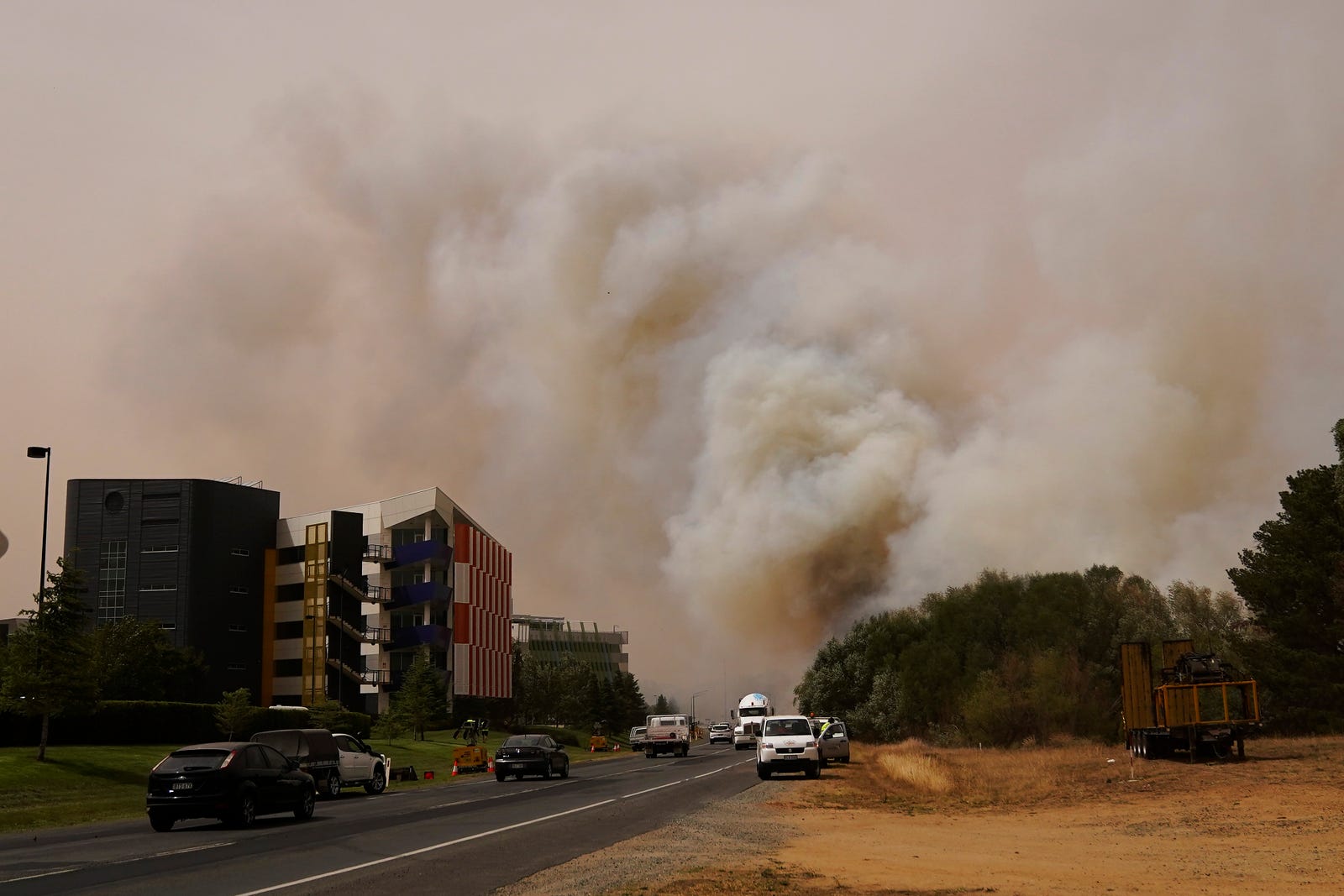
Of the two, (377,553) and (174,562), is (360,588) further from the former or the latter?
(174,562)

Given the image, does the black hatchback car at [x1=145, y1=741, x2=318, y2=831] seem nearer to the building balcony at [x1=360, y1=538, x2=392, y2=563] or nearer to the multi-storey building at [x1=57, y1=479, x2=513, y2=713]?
the multi-storey building at [x1=57, y1=479, x2=513, y2=713]

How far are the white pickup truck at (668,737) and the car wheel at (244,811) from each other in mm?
47125

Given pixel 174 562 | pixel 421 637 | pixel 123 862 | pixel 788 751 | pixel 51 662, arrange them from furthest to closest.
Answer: pixel 421 637
pixel 174 562
pixel 51 662
pixel 788 751
pixel 123 862

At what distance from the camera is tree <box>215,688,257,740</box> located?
65750mm

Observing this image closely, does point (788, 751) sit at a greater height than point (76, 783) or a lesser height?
greater

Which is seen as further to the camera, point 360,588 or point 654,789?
point 360,588

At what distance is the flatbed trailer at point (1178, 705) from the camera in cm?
3750

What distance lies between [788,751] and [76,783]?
993 inches

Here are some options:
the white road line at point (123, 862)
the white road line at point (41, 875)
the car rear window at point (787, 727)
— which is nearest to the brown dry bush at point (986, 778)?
the car rear window at point (787, 727)

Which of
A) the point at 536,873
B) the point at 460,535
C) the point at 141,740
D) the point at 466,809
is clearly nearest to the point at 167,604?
the point at 460,535

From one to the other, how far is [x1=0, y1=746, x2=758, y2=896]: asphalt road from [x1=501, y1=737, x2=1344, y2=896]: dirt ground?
1.23m

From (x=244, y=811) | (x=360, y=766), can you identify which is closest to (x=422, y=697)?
(x=360, y=766)

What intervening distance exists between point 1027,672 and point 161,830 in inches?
2169

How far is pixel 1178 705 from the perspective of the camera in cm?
3838
